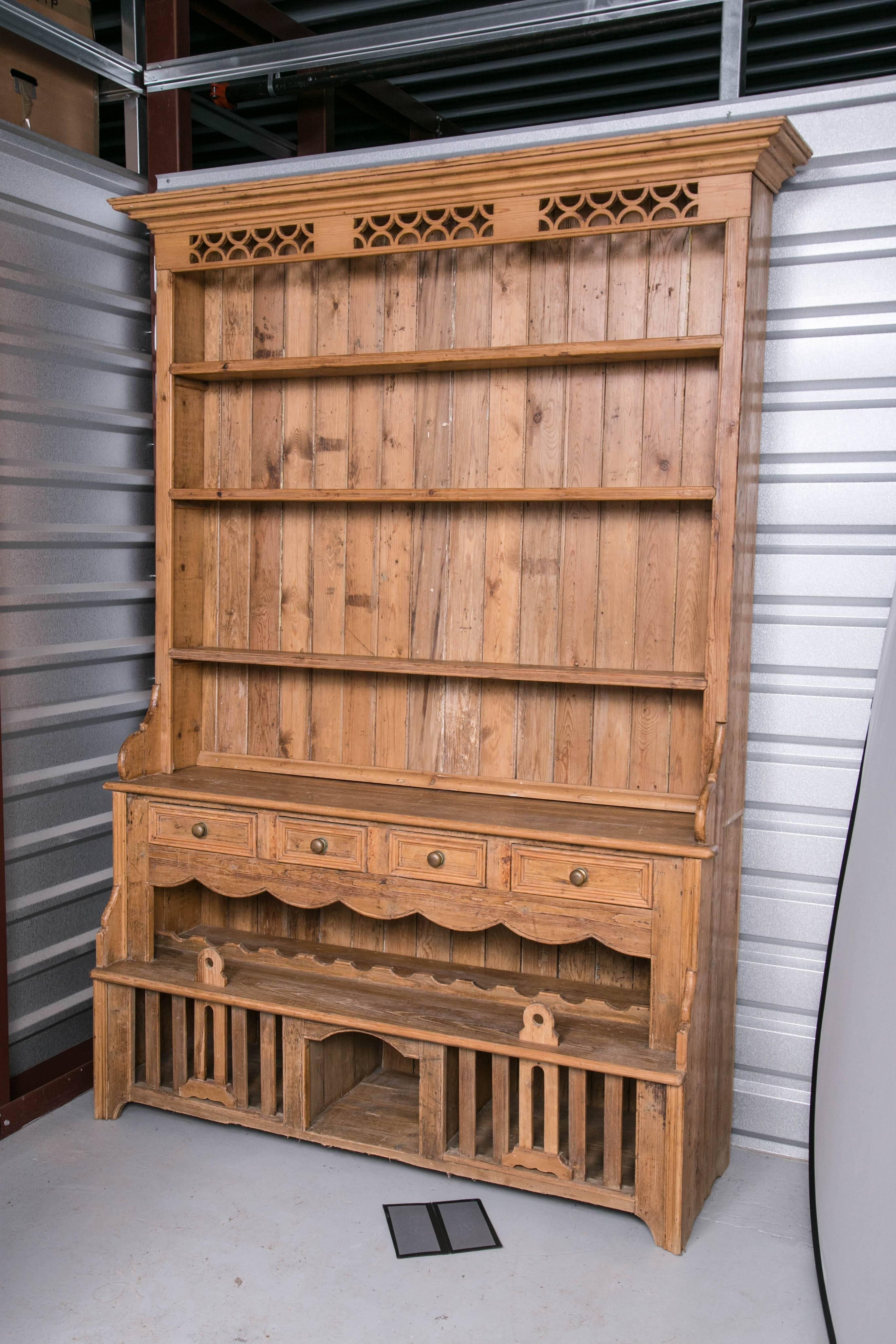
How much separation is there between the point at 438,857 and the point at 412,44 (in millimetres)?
2338

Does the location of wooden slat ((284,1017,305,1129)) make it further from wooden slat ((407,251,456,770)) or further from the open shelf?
wooden slat ((407,251,456,770))

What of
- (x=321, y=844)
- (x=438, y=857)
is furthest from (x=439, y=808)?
(x=321, y=844)

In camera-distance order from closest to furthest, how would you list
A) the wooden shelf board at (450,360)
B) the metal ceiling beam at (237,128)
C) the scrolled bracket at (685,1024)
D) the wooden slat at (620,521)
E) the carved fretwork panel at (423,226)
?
1. the scrolled bracket at (685,1024)
2. the wooden shelf board at (450,360)
3. the carved fretwork panel at (423,226)
4. the wooden slat at (620,521)
5. the metal ceiling beam at (237,128)

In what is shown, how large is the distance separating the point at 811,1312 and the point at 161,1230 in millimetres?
1507

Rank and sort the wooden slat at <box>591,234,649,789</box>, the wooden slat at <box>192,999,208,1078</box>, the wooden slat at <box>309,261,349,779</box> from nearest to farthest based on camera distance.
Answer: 1. the wooden slat at <box>591,234,649,789</box>
2. the wooden slat at <box>192,999,208,1078</box>
3. the wooden slat at <box>309,261,349,779</box>

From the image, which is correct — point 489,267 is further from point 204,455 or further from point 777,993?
point 777,993

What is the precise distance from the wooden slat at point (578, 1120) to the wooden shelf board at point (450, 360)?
5.95 feet

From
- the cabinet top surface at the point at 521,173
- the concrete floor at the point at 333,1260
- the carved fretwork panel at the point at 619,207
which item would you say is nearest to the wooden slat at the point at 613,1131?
the concrete floor at the point at 333,1260

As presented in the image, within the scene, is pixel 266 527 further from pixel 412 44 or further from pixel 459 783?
pixel 412 44

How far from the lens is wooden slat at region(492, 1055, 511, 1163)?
9.41 ft

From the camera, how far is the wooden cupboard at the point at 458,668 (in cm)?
280

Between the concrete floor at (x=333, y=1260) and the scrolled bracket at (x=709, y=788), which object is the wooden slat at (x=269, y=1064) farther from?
the scrolled bracket at (x=709, y=788)

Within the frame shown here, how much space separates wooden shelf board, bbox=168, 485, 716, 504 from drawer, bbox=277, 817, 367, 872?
0.91 m

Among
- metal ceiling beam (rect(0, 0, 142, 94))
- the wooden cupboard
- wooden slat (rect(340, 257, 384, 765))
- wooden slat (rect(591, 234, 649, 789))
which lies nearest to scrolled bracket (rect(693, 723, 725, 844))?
the wooden cupboard
